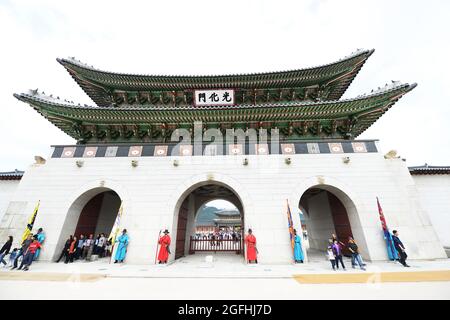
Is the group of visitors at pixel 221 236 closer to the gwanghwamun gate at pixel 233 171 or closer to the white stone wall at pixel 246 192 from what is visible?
the gwanghwamun gate at pixel 233 171

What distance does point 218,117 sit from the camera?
1091cm

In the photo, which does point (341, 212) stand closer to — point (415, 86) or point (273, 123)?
point (273, 123)

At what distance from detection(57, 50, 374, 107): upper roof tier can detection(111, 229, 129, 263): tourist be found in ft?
30.9

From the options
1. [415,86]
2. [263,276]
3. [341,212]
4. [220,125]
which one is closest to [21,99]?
[220,125]

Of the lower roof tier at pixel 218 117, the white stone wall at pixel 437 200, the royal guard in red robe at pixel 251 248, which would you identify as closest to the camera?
the royal guard in red robe at pixel 251 248

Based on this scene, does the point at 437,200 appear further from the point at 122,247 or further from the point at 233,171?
the point at 122,247

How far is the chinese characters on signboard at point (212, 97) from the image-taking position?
39.8ft

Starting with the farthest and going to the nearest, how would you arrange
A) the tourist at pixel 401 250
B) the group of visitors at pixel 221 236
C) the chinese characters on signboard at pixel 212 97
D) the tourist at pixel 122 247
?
the group of visitors at pixel 221 236, the chinese characters on signboard at pixel 212 97, the tourist at pixel 122 247, the tourist at pixel 401 250

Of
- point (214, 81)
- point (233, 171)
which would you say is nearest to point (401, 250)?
point (233, 171)

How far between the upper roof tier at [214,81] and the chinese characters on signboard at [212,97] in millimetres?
1463

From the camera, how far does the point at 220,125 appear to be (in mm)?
11352

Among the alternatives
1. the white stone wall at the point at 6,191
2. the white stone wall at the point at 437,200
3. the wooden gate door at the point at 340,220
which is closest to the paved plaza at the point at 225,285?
the wooden gate door at the point at 340,220

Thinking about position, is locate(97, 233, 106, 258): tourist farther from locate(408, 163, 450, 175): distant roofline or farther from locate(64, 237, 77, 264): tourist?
locate(408, 163, 450, 175): distant roofline

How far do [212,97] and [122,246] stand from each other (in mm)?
9686
